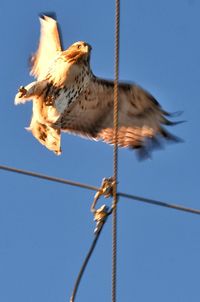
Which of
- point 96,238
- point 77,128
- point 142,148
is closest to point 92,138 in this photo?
point 77,128

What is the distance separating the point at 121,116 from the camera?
1212cm

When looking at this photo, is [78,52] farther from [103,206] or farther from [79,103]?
[103,206]

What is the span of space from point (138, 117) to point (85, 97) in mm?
581

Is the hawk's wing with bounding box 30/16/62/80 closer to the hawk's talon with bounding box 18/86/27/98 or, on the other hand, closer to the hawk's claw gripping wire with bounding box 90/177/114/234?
the hawk's talon with bounding box 18/86/27/98

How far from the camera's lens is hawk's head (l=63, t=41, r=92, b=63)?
12.0 metres

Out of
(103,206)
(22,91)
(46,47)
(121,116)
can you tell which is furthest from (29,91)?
(103,206)

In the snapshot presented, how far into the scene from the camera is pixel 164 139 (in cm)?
1131

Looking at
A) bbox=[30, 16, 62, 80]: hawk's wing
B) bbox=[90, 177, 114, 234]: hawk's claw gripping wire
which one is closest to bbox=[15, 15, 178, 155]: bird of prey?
bbox=[30, 16, 62, 80]: hawk's wing

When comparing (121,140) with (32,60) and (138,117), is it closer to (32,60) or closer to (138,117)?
(138,117)

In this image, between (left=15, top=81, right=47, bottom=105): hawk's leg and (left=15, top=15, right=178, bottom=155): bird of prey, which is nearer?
(left=15, top=81, right=47, bottom=105): hawk's leg

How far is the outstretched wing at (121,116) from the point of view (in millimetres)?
11680

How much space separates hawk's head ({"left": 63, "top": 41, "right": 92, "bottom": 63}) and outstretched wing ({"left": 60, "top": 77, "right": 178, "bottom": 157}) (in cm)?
23

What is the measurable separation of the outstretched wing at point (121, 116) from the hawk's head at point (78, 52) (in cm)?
23

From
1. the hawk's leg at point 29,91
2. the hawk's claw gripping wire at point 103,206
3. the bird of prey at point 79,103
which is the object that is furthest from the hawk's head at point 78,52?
the hawk's claw gripping wire at point 103,206
